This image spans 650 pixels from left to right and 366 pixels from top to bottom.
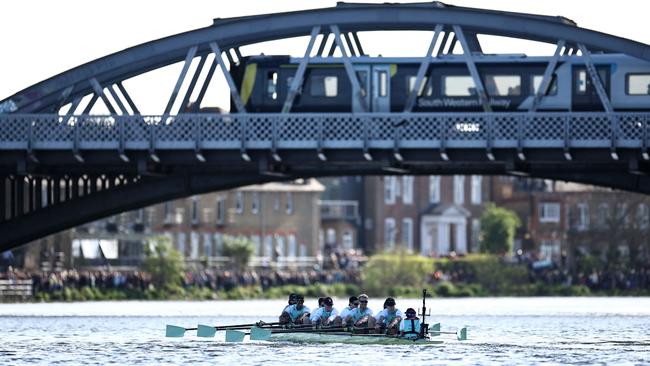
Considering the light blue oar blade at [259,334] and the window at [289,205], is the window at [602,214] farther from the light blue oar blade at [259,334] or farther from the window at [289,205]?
the light blue oar blade at [259,334]

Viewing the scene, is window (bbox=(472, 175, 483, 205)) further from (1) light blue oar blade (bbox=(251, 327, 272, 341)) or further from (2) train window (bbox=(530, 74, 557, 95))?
(1) light blue oar blade (bbox=(251, 327, 272, 341))

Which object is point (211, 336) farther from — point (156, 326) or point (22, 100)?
point (156, 326)

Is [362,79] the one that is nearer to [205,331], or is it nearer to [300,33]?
[300,33]

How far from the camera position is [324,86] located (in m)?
77.5

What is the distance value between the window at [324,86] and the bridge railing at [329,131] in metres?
2.15

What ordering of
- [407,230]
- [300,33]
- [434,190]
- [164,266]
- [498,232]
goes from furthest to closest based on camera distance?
[434,190] → [407,230] → [498,232] → [164,266] → [300,33]

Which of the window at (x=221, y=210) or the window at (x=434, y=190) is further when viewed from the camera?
the window at (x=434, y=190)

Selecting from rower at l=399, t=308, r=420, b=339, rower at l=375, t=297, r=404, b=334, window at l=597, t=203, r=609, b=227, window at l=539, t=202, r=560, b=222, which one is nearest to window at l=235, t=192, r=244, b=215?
window at l=539, t=202, r=560, b=222

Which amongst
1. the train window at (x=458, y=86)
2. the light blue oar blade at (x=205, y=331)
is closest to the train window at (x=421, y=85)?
the train window at (x=458, y=86)

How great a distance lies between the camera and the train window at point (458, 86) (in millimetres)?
76812

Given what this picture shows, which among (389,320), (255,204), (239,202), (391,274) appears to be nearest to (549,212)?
(255,204)

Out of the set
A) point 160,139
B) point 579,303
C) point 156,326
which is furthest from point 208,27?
point 579,303

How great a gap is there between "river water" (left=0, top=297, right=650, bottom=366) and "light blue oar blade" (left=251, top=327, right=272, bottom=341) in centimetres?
42

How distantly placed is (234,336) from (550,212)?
91832 millimetres
